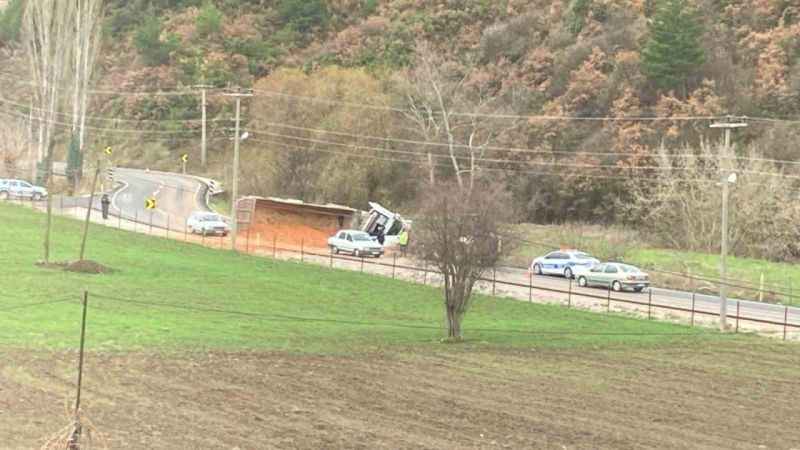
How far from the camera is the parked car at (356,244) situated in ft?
197

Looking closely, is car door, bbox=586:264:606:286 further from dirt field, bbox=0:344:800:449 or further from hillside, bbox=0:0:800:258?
dirt field, bbox=0:344:800:449

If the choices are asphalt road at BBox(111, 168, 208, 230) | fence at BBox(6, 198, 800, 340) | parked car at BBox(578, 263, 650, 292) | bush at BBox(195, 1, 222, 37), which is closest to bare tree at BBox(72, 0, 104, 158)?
asphalt road at BBox(111, 168, 208, 230)

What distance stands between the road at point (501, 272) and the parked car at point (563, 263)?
1.62ft

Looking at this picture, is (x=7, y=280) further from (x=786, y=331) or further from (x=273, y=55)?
(x=273, y=55)

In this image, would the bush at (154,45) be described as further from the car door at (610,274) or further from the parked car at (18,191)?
the car door at (610,274)

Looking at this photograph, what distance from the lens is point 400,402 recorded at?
69.2ft

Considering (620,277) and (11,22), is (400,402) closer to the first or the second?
(620,277)

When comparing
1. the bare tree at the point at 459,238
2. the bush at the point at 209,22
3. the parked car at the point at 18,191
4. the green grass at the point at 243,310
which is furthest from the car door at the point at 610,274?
the bush at the point at 209,22

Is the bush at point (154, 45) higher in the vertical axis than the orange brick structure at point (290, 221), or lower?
higher

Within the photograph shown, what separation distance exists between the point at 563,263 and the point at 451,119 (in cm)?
2795

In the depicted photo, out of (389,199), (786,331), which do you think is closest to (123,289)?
(786,331)

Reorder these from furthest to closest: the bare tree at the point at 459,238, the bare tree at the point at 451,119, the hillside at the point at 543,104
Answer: the bare tree at the point at 451,119 → the hillside at the point at 543,104 → the bare tree at the point at 459,238

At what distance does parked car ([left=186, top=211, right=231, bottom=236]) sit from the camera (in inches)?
2566

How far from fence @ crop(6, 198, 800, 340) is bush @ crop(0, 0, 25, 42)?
8080cm
